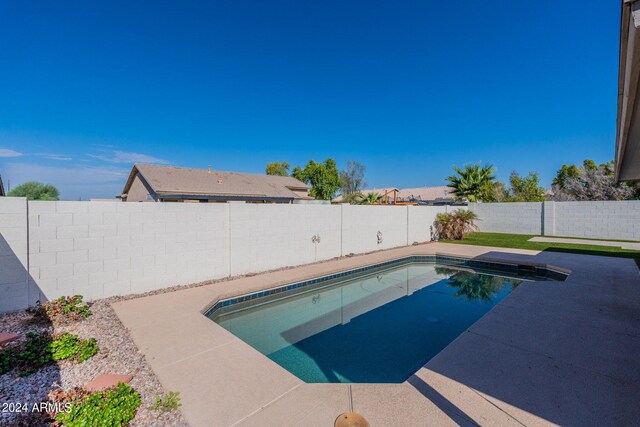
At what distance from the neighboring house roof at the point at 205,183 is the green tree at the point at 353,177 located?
70.1ft

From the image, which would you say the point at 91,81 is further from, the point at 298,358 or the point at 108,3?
the point at 298,358

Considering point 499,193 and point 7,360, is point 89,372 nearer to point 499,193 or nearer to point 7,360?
point 7,360

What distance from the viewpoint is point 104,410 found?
7.29ft

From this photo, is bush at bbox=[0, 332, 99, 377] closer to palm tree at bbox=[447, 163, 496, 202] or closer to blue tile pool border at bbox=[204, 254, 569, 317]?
blue tile pool border at bbox=[204, 254, 569, 317]

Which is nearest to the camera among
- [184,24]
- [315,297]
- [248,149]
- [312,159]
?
[315,297]

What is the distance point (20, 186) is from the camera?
84.3 feet

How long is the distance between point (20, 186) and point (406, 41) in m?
34.4

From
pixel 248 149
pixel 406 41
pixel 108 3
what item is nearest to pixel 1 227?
pixel 108 3

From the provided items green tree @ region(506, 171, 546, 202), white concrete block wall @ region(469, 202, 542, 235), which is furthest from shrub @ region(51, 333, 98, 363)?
green tree @ region(506, 171, 546, 202)

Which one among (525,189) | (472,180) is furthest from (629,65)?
(525,189)

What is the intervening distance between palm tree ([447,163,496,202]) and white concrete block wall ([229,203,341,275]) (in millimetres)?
12178

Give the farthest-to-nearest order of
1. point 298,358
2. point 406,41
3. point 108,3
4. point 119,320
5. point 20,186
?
point 20,186 → point 406,41 → point 108,3 → point 119,320 → point 298,358

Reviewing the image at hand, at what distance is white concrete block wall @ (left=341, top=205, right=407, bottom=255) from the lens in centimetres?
1012

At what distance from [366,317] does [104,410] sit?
4.32 meters
